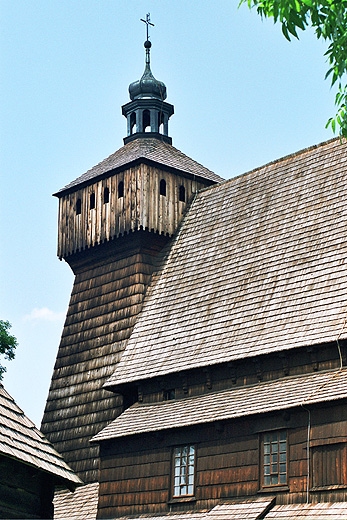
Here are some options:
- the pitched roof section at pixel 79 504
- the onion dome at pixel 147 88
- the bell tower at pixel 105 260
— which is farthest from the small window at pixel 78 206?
the pitched roof section at pixel 79 504

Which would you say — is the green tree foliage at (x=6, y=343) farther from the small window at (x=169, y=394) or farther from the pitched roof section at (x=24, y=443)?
the pitched roof section at (x=24, y=443)

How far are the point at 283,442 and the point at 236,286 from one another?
6.30 metres

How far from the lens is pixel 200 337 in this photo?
27.2 m

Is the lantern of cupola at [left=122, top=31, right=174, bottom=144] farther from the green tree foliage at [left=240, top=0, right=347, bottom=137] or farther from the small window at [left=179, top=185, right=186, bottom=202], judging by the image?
the green tree foliage at [left=240, top=0, right=347, bottom=137]

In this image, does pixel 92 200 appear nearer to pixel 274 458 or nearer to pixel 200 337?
pixel 200 337

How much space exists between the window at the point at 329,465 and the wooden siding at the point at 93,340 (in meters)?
9.13

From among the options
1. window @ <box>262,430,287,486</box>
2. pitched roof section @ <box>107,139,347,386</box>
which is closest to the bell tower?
pitched roof section @ <box>107,139,347,386</box>

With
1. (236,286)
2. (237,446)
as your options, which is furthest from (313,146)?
(237,446)

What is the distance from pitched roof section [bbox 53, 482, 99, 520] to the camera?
1092 inches

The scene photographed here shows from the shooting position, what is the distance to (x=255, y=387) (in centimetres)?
2447

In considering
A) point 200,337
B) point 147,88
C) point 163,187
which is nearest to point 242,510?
point 200,337

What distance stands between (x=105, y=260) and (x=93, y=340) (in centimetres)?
284

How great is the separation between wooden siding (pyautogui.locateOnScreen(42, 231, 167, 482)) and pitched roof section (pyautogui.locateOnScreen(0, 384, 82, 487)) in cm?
1223

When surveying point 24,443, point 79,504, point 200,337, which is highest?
point 200,337
